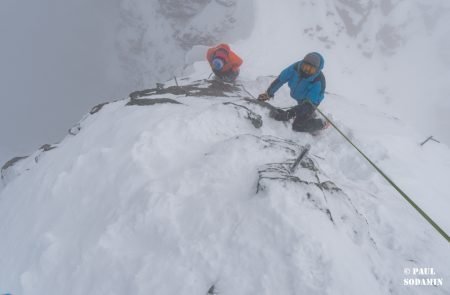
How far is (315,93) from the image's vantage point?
24.1 ft

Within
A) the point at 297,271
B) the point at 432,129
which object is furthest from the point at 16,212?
the point at 432,129

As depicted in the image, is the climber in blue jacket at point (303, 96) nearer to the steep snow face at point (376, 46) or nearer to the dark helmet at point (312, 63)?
the dark helmet at point (312, 63)

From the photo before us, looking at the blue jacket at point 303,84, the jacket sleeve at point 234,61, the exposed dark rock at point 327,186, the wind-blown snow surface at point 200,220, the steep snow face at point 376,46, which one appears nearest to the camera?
the wind-blown snow surface at point 200,220

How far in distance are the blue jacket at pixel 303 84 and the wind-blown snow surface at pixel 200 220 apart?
5.48ft

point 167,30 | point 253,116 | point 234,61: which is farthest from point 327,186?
point 167,30

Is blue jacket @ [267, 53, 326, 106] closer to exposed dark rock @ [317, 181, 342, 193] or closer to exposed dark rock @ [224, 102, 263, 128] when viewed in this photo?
exposed dark rock @ [224, 102, 263, 128]

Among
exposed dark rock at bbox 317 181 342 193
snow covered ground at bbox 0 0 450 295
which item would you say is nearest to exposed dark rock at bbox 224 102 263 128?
snow covered ground at bbox 0 0 450 295

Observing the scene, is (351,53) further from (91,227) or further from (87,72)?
(87,72)

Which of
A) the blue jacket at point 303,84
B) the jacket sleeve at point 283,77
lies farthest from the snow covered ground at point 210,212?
the blue jacket at point 303,84

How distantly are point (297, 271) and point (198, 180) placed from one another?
177 cm

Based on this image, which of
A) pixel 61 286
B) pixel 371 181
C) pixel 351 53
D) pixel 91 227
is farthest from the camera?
pixel 351 53

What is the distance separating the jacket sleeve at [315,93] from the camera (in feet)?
23.8

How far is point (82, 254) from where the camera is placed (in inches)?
160

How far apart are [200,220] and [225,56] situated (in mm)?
6957
